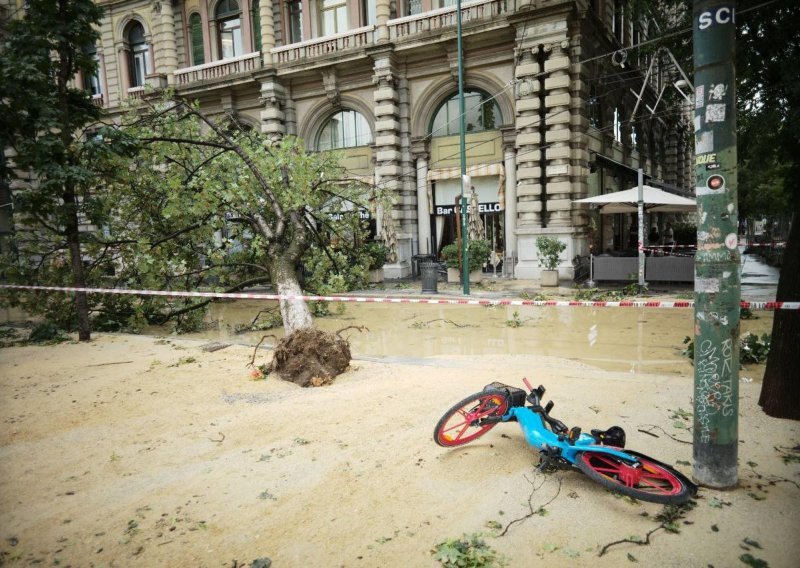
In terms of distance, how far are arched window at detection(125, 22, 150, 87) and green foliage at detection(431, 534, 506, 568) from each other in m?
29.2

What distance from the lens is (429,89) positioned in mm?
20234

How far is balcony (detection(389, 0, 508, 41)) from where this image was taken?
60.2ft

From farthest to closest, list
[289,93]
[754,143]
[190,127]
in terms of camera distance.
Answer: [289,93]
[190,127]
[754,143]

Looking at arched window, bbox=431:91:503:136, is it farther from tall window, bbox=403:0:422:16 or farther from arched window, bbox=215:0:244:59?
Answer: arched window, bbox=215:0:244:59

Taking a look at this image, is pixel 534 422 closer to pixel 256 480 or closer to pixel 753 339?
pixel 256 480

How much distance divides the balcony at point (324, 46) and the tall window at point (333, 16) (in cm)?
95

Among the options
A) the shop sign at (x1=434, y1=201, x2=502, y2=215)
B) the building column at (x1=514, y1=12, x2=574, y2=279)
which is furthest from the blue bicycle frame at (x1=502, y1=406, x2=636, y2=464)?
the shop sign at (x1=434, y1=201, x2=502, y2=215)

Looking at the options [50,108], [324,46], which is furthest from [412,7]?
[50,108]

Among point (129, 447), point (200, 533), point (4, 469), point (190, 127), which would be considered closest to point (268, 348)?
point (129, 447)

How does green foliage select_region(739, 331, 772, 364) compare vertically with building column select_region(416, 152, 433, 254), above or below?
below

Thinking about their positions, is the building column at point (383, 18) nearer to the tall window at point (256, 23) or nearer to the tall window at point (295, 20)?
the tall window at point (295, 20)

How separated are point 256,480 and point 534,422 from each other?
225cm

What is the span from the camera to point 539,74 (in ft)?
57.2

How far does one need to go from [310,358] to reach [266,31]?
20.7 metres
